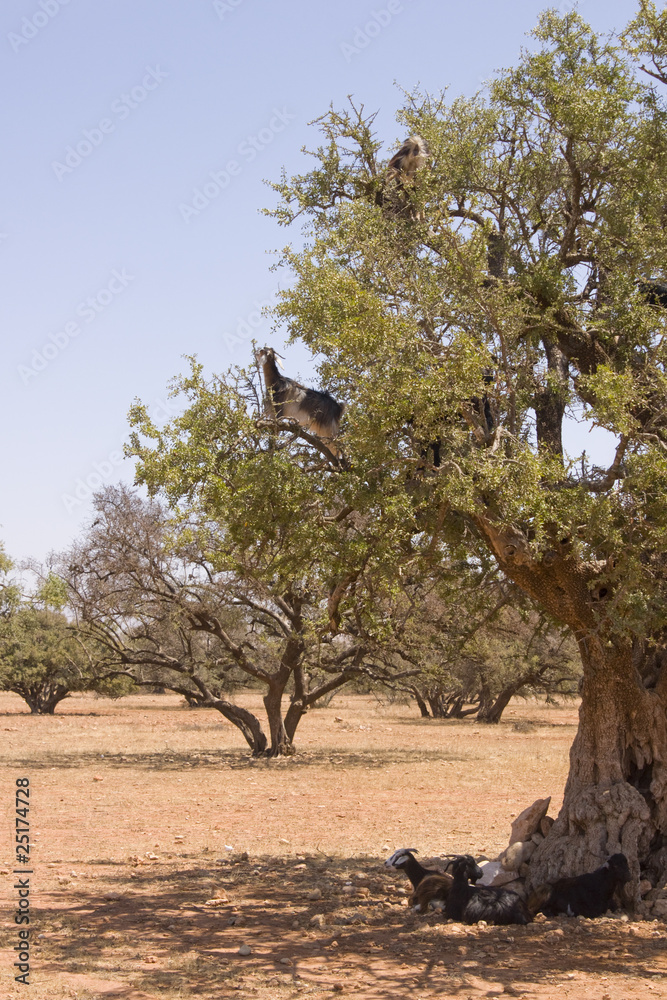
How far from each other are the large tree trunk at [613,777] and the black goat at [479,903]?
660 mm

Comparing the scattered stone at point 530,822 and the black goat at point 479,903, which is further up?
the scattered stone at point 530,822

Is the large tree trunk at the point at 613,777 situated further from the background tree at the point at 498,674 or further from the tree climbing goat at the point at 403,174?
the background tree at the point at 498,674

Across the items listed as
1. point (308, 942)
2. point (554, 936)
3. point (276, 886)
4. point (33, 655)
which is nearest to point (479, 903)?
point (554, 936)

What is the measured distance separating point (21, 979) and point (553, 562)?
16.9ft

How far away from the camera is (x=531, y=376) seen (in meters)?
8.39

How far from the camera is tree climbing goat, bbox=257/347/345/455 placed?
9.08 meters

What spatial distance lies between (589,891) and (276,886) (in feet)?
10.3

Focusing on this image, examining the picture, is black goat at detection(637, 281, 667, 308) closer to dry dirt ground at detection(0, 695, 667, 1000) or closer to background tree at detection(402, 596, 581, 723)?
dry dirt ground at detection(0, 695, 667, 1000)

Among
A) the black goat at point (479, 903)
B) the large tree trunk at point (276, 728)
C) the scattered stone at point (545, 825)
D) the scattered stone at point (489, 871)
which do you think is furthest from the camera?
the large tree trunk at point (276, 728)

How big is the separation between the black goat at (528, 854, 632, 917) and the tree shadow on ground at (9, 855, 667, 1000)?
127 mm

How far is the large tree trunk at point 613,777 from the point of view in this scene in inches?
316

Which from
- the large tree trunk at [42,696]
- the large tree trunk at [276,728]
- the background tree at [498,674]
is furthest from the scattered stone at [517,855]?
the large tree trunk at [42,696]

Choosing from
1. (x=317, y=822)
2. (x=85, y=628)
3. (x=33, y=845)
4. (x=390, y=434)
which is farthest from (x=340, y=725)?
(x=390, y=434)

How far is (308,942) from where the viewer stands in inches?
281
